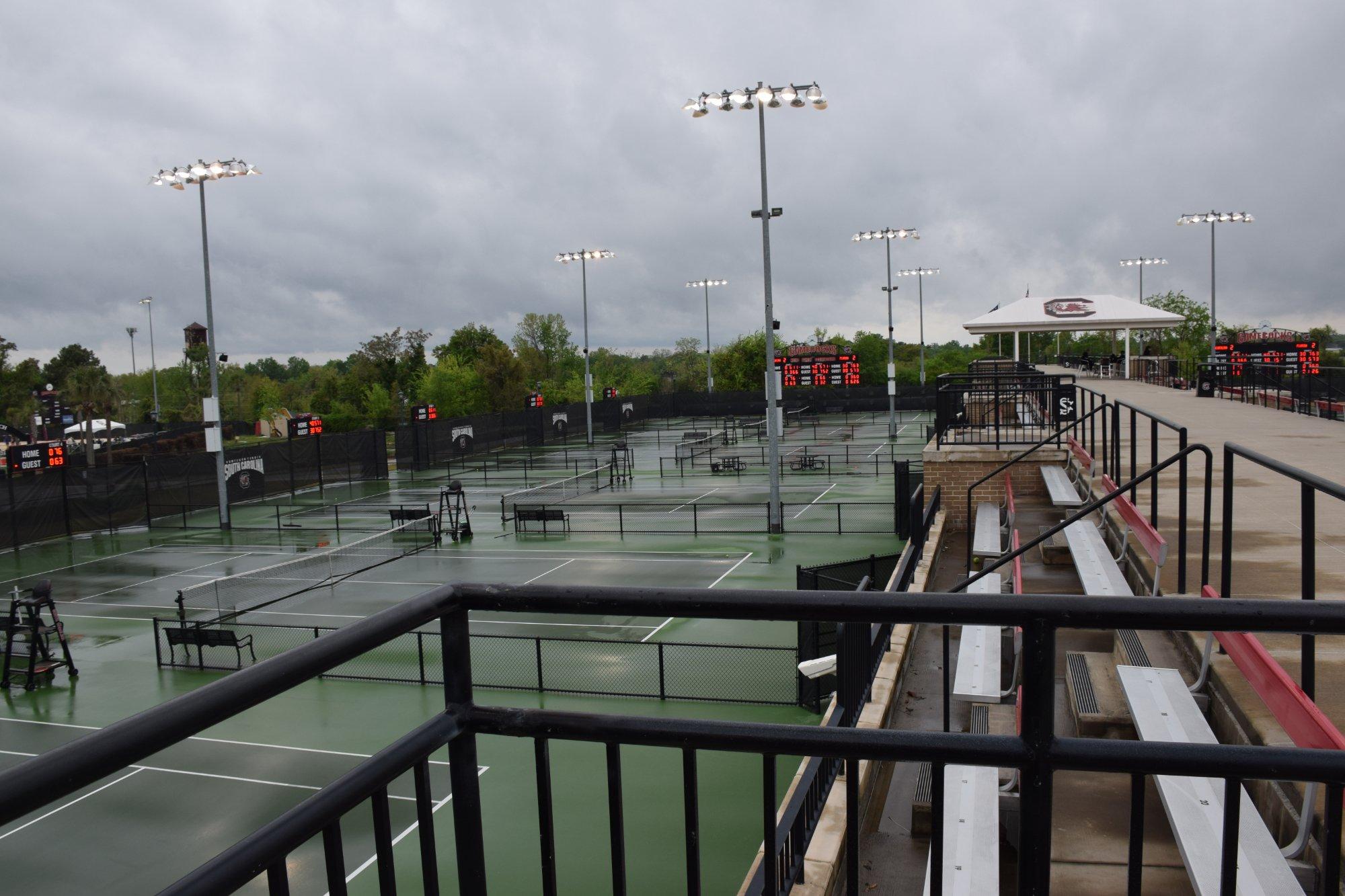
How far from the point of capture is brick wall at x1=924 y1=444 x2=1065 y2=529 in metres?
17.2

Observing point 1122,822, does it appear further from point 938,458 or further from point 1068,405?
point 1068,405

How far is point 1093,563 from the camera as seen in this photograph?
902cm

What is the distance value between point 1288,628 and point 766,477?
145ft

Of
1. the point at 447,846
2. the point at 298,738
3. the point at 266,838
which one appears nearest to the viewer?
the point at 266,838

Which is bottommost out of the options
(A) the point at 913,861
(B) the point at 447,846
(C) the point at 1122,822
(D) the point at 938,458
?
(B) the point at 447,846

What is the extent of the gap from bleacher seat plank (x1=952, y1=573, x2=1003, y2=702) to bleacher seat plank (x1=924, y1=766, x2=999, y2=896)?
2.66 feet

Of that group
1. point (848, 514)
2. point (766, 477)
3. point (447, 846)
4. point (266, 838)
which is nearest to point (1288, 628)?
point (266, 838)

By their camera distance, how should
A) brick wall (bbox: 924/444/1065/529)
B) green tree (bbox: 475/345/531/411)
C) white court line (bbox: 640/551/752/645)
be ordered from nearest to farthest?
1. brick wall (bbox: 924/444/1065/529)
2. white court line (bbox: 640/551/752/645)
3. green tree (bbox: 475/345/531/411)

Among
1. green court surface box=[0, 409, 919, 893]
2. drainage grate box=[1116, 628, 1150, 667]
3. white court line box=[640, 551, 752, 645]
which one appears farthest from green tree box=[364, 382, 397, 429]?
drainage grate box=[1116, 628, 1150, 667]

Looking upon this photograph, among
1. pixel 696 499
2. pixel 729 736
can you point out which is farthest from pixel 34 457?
pixel 729 736

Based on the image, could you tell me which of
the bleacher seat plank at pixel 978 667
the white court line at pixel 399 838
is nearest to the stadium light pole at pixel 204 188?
the white court line at pixel 399 838

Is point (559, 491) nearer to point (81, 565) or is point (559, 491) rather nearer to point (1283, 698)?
point (81, 565)

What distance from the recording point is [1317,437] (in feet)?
54.6

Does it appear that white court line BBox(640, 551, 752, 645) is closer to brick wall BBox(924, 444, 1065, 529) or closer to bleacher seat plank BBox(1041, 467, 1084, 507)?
brick wall BBox(924, 444, 1065, 529)
